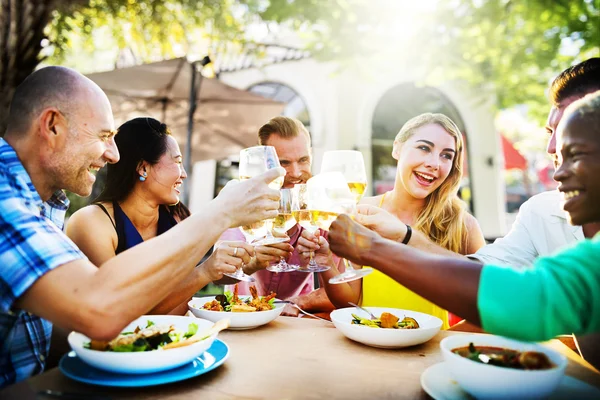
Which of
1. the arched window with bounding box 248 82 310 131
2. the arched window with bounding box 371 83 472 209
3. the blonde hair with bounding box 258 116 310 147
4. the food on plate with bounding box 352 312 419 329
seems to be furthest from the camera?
the arched window with bounding box 371 83 472 209

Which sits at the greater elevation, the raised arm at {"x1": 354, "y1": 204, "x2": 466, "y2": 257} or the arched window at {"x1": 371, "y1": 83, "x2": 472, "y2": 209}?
the arched window at {"x1": 371, "y1": 83, "x2": 472, "y2": 209}

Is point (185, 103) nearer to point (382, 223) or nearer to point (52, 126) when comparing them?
point (52, 126)

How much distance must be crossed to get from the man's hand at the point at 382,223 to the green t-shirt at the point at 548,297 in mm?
957

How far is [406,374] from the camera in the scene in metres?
1.41

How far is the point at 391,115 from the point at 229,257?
9.99 meters

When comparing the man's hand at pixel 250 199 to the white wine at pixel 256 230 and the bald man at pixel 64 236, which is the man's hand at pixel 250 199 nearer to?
the bald man at pixel 64 236

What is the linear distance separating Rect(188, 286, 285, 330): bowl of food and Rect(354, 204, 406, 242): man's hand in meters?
0.62

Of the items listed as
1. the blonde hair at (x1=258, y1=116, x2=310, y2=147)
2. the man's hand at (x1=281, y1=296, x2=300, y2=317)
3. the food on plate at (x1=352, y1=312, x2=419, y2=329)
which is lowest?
the man's hand at (x1=281, y1=296, x2=300, y2=317)

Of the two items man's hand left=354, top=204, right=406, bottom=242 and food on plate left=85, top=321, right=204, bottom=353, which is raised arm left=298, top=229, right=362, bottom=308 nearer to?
man's hand left=354, top=204, right=406, bottom=242

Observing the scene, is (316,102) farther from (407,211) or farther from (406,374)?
(406,374)

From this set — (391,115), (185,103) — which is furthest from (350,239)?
(391,115)

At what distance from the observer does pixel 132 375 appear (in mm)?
1279

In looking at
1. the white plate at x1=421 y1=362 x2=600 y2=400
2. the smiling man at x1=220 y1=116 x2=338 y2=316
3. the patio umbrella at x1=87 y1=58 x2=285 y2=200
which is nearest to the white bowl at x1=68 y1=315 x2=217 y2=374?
the white plate at x1=421 y1=362 x2=600 y2=400

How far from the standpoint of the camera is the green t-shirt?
38.9 inches
